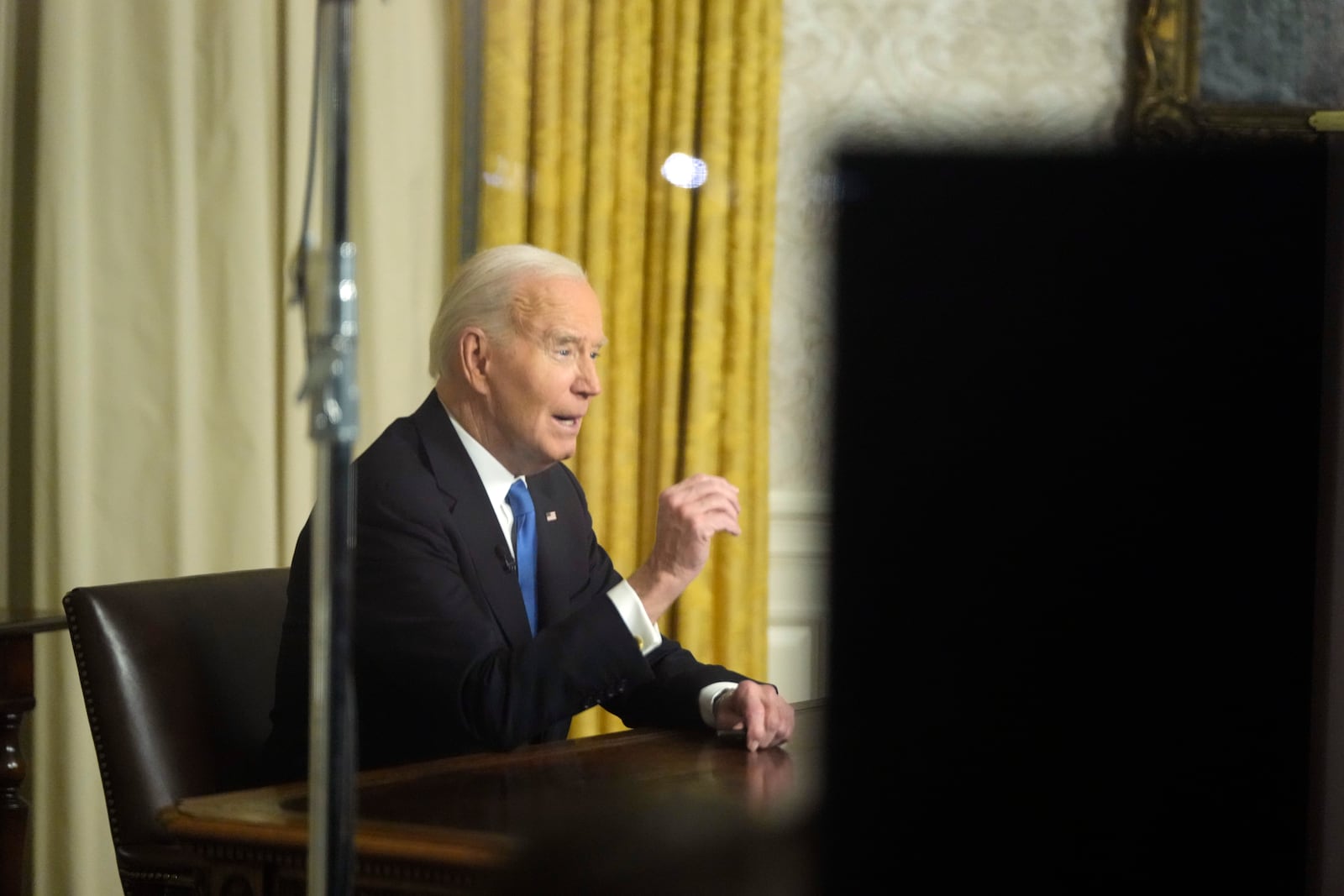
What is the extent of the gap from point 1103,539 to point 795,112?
2755mm

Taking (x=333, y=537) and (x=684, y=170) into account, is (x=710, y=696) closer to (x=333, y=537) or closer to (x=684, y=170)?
(x=333, y=537)

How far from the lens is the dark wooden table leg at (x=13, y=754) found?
1.99 meters

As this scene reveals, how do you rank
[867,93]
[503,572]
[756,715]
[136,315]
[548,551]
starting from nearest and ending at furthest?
[756,715]
[503,572]
[548,551]
[136,315]
[867,93]

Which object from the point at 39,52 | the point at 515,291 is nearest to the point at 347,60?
the point at 515,291

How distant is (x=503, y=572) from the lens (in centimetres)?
179

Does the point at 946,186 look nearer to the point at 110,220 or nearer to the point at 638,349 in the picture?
the point at 110,220

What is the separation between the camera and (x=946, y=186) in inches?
15.7

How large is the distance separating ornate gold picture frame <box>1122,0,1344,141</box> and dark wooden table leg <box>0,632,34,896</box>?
7.59 feet

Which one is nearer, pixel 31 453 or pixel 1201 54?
pixel 31 453

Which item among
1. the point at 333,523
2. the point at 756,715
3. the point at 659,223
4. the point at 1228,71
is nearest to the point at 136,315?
the point at 659,223

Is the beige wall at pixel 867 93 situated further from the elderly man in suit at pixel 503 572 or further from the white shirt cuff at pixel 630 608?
the white shirt cuff at pixel 630 608

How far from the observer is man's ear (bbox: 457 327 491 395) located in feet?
6.27

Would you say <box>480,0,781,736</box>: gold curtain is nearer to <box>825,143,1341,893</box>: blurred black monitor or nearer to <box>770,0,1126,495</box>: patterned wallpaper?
<box>770,0,1126,495</box>: patterned wallpaper

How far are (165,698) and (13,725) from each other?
0.50 m
